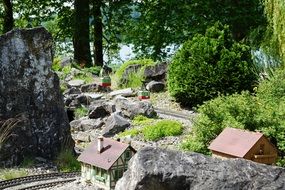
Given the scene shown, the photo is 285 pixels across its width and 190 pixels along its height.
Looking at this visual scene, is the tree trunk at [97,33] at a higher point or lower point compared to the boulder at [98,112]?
higher

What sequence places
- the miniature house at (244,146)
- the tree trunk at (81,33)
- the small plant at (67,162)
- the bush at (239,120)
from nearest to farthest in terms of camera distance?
the miniature house at (244,146)
the bush at (239,120)
the small plant at (67,162)
the tree trunk at (81,33)

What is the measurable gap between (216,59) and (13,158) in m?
8.64

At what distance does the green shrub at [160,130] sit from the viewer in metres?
15.9

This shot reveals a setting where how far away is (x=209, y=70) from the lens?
19.8 m

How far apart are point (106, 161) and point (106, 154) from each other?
177 millimetres

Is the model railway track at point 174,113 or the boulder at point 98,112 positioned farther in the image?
the model railway track at point 174,113

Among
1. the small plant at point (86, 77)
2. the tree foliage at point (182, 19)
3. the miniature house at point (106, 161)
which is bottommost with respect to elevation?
the small plant at point (86, 77)

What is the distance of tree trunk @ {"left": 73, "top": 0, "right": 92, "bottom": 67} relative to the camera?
29125 mm

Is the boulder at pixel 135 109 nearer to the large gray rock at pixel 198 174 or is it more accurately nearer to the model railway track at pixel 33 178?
the model railway track at pixel 33 178

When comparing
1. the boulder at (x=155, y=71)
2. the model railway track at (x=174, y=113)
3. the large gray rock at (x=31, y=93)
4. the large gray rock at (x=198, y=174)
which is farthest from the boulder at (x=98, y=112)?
the large gray rock at (x=198, y=174)

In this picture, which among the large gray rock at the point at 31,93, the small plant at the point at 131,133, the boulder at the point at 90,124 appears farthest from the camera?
the boulder at the point at 90,124

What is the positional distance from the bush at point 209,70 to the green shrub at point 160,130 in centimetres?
364

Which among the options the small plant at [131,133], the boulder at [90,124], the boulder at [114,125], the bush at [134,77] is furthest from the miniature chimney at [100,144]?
the bush at [134,77]

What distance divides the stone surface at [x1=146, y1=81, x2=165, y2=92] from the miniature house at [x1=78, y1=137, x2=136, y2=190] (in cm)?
1146
